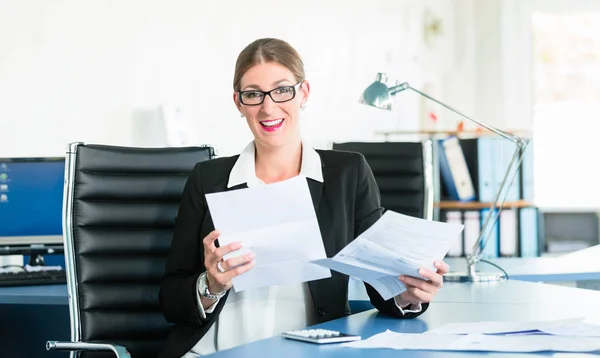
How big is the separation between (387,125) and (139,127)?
89.6 inches

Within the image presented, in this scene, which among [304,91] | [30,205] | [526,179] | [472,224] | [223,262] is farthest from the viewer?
[526,179]

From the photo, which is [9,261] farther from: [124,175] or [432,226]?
[432,226]

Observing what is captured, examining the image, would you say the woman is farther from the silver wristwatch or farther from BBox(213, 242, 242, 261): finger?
BBox(213, 242, 242, 261): finger

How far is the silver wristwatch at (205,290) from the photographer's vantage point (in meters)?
1.89

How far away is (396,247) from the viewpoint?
5.46ft

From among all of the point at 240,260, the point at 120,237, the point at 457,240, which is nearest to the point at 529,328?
the point at 240,260

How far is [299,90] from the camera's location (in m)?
2.10

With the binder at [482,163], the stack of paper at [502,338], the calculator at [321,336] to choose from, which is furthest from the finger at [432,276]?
the binder at [482,163]

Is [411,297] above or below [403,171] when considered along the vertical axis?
below

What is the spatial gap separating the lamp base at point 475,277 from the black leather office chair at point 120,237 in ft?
2.91

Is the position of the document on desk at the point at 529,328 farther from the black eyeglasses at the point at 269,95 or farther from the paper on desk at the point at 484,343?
the black eyeglasses at the point at 269,95

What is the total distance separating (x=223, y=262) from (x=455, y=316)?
0.56m

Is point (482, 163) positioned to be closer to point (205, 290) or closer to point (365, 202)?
point (365, 202)

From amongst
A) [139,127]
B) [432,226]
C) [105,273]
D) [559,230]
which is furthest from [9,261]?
[559,230]
